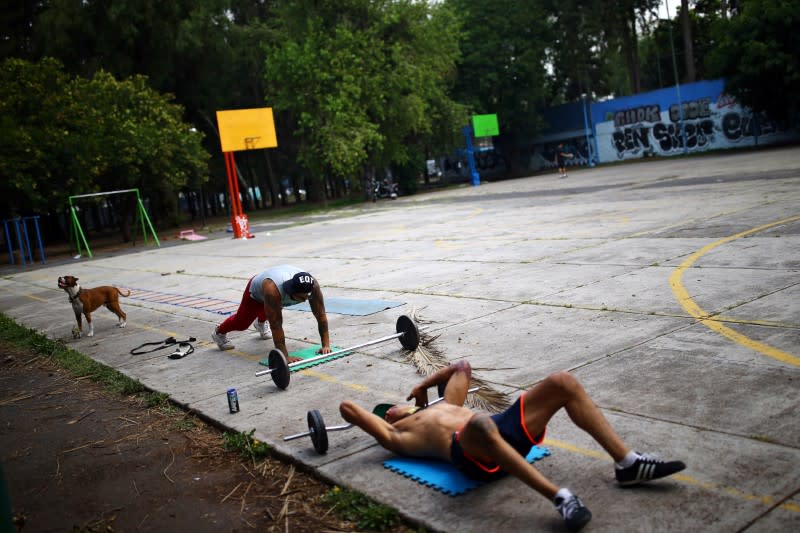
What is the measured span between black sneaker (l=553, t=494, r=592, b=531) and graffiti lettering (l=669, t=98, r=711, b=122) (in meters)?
45.0

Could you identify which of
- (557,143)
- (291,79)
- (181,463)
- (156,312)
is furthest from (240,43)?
(181,463)

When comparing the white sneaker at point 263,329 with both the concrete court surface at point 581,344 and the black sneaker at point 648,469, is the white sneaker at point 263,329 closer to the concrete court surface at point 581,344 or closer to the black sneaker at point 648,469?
the concrete court surface at point 581,344

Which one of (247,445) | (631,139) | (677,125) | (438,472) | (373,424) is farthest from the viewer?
(631,139)

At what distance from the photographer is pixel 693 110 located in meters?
44.6

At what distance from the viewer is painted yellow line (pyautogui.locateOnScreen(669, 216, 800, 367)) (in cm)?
592

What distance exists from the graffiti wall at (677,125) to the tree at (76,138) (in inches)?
1180

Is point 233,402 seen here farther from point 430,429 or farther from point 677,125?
point 677,125

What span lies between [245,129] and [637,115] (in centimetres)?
2942

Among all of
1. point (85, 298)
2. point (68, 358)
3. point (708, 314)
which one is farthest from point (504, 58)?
point (708, 314)

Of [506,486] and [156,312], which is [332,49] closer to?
[156,312]

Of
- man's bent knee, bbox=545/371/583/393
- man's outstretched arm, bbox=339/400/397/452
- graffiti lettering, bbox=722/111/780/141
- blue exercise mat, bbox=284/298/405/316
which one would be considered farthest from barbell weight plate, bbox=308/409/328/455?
graffiti lettering, bbox=722/111/780/141

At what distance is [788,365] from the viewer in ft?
18.5

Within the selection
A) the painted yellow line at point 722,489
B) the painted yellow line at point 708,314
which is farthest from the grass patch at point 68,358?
the painted yellow line at point 708,314

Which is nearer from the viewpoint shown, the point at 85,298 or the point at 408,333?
the point at 408,333
